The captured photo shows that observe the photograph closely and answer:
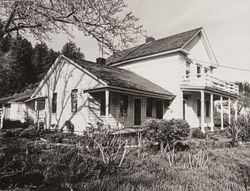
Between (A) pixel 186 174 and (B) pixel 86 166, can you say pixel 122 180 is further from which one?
(A) pixel 186 174

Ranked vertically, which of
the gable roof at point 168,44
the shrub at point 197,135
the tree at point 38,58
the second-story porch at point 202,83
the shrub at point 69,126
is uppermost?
the tree at point 38,58

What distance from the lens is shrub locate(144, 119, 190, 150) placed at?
405 inches

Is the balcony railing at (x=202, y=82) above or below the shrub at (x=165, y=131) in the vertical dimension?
Result: above

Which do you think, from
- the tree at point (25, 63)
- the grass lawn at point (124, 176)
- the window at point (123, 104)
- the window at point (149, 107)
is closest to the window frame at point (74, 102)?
the window at point (123, 104)

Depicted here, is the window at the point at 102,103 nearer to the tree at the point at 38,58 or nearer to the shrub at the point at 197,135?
the shrub at the point at 197,135

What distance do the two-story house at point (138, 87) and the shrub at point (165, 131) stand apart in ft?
15.4

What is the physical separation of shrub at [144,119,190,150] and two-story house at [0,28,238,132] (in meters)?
4.71

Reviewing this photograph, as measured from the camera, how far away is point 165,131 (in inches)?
405

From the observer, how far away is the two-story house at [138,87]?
1697 cm

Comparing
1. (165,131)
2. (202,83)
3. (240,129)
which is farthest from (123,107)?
(240,129)

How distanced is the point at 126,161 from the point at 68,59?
42.7ft

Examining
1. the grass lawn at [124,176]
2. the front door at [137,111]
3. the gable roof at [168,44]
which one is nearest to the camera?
the grass lawn at [124,176]

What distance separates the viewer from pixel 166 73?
872 inches

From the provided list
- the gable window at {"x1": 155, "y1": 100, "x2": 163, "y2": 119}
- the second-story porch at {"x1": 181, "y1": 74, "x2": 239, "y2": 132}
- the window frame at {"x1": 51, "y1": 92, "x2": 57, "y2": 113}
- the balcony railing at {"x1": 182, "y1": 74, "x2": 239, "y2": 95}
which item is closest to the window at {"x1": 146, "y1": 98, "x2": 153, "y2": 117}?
the gable window at {"x1": 155, "y1": 100, "x2": 163, "y2": 119}
